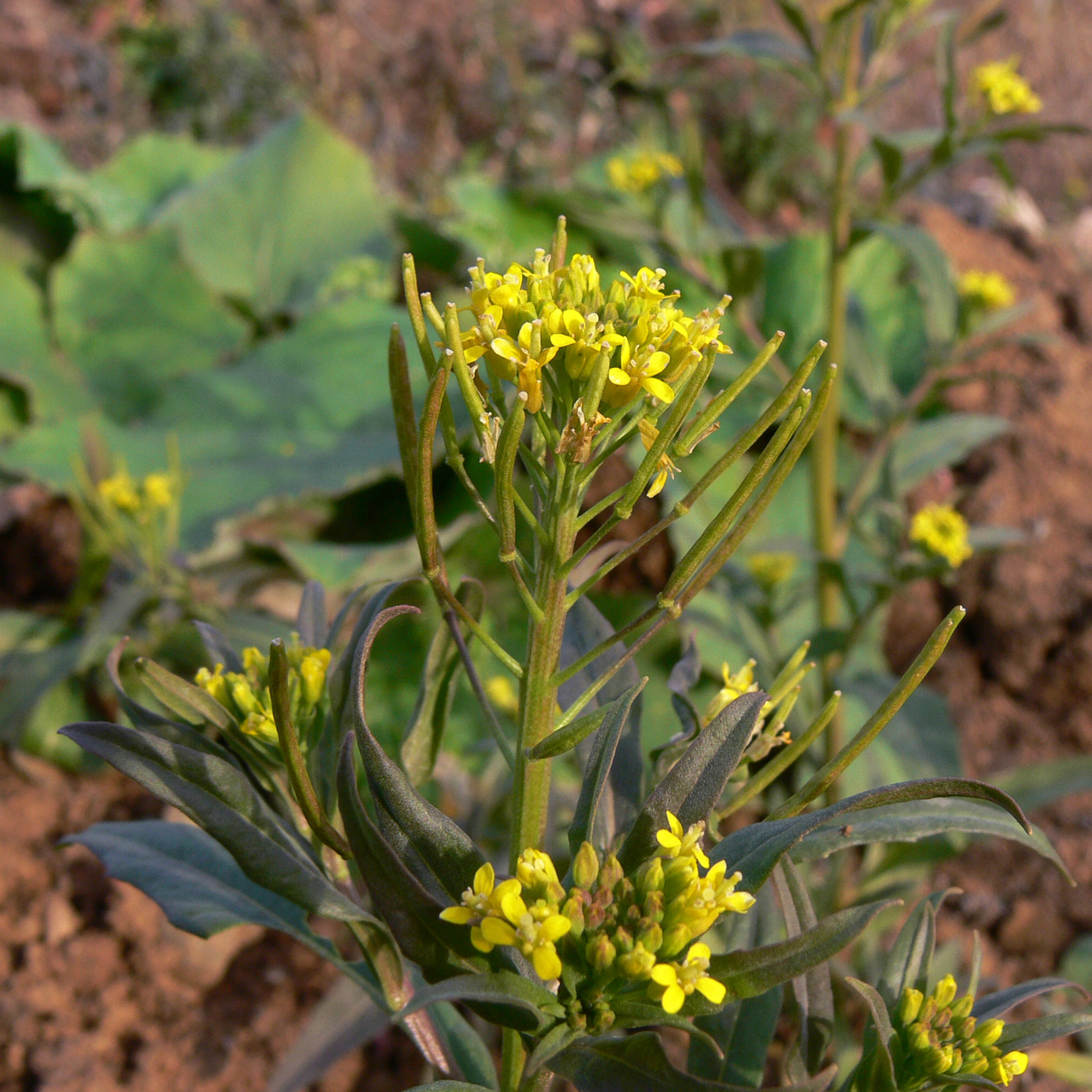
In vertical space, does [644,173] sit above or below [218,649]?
above

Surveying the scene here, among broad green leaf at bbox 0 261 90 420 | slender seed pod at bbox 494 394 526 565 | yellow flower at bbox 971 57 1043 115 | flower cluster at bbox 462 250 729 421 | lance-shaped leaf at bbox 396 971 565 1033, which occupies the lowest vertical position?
broad green leaf at bbox 0 261 90 420

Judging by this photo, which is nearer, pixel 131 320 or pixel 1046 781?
pixel 1046 781

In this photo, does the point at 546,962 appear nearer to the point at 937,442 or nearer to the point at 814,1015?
the point at 814,1015

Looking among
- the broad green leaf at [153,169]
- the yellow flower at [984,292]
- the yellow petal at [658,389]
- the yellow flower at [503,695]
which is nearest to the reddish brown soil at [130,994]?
the yellow flower at [503,695]

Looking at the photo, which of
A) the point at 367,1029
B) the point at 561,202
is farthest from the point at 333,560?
the point at 561,202

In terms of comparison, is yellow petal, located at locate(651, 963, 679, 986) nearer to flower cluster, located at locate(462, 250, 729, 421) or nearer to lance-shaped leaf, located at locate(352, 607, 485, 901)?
lance-shaped leaf, located at locate(352, 607, 485, 901)

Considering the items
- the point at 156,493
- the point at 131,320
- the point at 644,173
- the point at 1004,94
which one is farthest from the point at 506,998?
the point at 131,320

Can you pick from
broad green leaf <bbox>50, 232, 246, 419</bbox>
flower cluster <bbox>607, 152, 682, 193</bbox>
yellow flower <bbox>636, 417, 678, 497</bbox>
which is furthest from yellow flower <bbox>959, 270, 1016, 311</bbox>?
broad green leaf <bbox>50, 232, 246, 419</bbox>

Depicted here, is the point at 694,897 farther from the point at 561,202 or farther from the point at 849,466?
the point at 561,202
